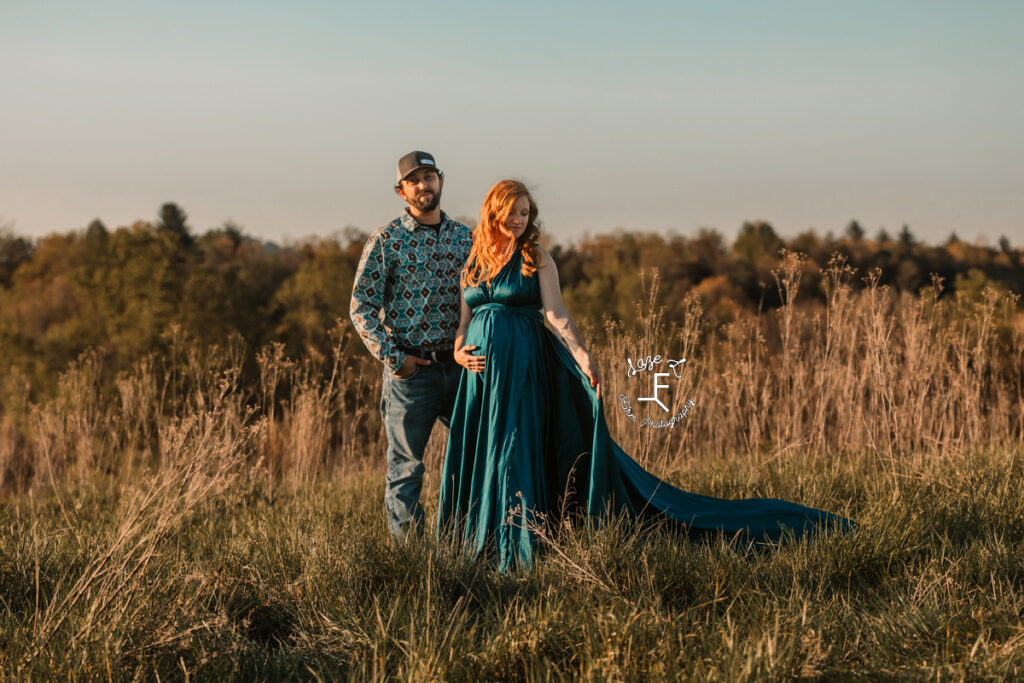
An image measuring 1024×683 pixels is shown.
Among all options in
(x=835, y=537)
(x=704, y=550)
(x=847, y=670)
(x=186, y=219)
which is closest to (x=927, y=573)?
(x=835, y=537)

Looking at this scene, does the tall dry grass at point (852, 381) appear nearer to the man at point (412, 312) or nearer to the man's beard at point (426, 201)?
the man at point (412, 312)

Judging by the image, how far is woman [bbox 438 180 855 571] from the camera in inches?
138

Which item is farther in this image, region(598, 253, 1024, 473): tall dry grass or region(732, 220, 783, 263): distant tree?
region(732, 220, 783, 263): distant tree

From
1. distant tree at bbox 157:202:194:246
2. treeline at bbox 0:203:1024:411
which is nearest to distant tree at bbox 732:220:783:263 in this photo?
treeline at bbox 0:203:1024:411

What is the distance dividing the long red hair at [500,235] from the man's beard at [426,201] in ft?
0.93

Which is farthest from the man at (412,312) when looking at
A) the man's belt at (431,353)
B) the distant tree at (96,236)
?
the distant tree at (96,236)

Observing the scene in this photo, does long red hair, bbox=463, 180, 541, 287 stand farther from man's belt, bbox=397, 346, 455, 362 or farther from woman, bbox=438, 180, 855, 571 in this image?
Answer: man's belt, bbox=397, 346, 455, 362

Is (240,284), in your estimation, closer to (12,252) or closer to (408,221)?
(12,252)

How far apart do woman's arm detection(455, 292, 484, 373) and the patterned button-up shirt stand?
0.30 ft

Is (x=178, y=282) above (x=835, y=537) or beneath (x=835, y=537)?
above

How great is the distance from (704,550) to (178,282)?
75.0ft

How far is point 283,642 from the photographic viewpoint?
9.42ft

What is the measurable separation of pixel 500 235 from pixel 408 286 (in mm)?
504

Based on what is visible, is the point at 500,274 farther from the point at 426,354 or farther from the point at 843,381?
the point at 843,381
